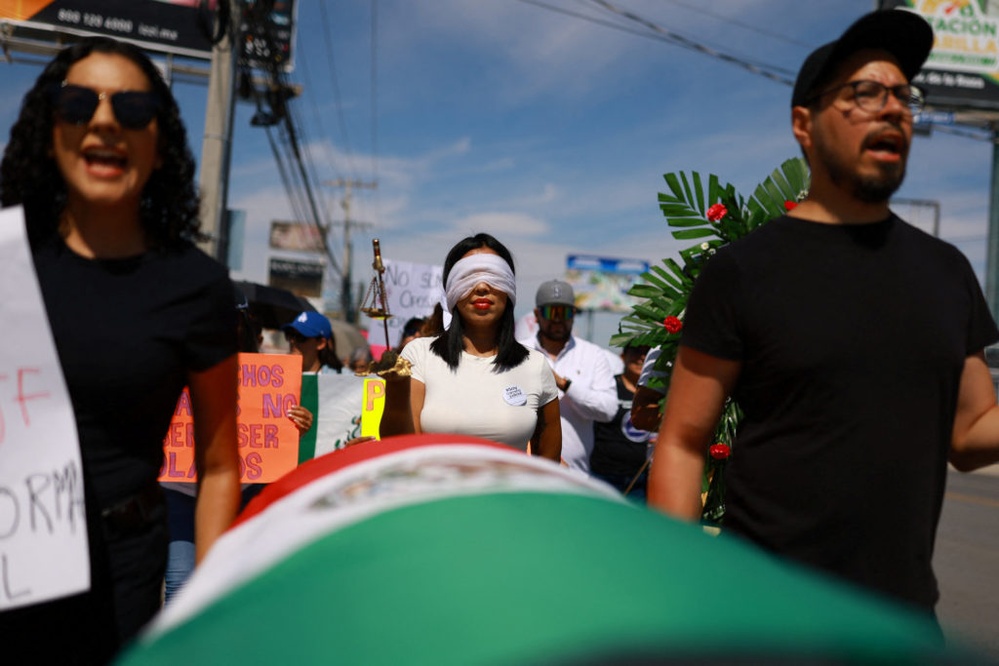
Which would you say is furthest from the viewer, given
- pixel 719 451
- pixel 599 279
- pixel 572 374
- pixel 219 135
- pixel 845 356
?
pixel 599 279

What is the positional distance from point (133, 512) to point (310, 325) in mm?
4232

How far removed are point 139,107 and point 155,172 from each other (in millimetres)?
229

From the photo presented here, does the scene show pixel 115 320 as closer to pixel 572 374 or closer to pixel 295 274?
pixel 572 374

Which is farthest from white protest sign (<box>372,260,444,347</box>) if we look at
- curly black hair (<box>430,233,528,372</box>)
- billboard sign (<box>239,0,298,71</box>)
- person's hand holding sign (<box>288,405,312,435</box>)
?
curly black hair (<box>430,233,528,372</box>)

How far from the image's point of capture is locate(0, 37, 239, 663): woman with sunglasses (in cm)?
172

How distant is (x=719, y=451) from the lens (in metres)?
3.27

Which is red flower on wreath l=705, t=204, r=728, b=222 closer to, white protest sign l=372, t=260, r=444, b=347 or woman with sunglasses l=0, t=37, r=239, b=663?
woman with sunglasses l=0, t=37, r=239, b=663

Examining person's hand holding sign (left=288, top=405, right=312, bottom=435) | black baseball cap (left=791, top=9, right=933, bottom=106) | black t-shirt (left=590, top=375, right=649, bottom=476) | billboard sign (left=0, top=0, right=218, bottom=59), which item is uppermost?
billboard sign (left=0, top=0, right=218, bottom=59)

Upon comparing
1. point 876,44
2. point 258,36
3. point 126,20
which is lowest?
point 876,44

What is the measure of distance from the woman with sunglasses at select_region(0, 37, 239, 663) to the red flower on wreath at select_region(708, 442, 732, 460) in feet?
6.29

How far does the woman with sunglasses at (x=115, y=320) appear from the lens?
172cm

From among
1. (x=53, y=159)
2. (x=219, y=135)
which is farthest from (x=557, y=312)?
(x=219, y=135)

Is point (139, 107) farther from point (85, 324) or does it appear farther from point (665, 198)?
point (665, 198)

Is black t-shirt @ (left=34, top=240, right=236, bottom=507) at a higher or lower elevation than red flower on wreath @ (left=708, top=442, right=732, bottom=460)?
higher
